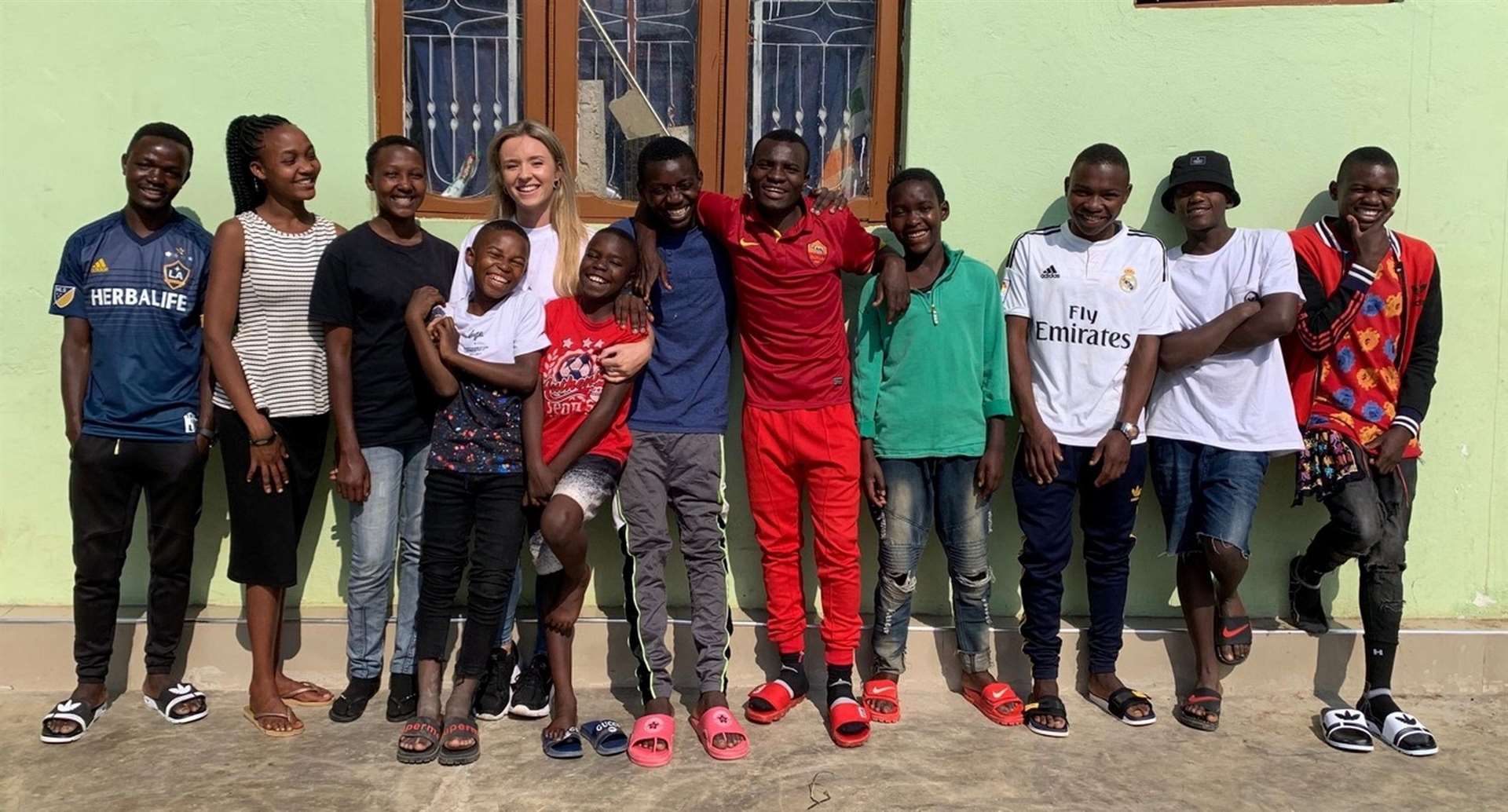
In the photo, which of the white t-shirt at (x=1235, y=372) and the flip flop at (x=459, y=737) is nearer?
the flip flop at (x=459, y=737)

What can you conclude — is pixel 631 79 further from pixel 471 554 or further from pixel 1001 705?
pixel 1001 705

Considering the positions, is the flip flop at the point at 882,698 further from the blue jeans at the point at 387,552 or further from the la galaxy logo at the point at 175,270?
the la galaxy logo at the point at 175,270

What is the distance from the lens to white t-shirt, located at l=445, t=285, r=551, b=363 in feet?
11.0

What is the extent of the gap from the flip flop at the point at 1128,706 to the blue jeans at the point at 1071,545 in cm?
10

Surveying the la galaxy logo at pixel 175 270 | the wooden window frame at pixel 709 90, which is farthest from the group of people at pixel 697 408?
the wooden window frame at pixel 709 90

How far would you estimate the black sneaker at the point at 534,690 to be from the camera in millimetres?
3646

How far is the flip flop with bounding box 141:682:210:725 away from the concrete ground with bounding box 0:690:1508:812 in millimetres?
43

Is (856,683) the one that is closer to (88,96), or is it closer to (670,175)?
(670,175)

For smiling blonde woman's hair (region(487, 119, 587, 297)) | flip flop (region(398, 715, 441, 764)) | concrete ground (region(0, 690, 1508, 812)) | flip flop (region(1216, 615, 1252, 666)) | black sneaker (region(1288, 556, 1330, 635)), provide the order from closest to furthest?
concrete ground (region(0, 690, 1508, 812)) < flip flop (region(398, 715, 441, 764)) < smiling blonde woman's hair (region(487, 119, 587, 297)) < flip flop (region(1216, 615, 1252, 666)) < black sneaker (region(1288, 556, 1330, 635))

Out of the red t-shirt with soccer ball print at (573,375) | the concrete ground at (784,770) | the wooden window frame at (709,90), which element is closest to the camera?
the concrete ground at (784,770)

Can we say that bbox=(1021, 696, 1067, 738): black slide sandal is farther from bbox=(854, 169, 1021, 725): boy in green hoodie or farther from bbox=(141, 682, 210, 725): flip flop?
bbox=(141, 682, 210, 725): flip flop

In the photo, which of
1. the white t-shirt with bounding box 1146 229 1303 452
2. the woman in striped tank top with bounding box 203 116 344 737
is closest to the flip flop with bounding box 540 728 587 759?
the woman in striped tank top with bounding box 203 116 344 737

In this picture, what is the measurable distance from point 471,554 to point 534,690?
0.53 meters

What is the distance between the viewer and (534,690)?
12.1ft
